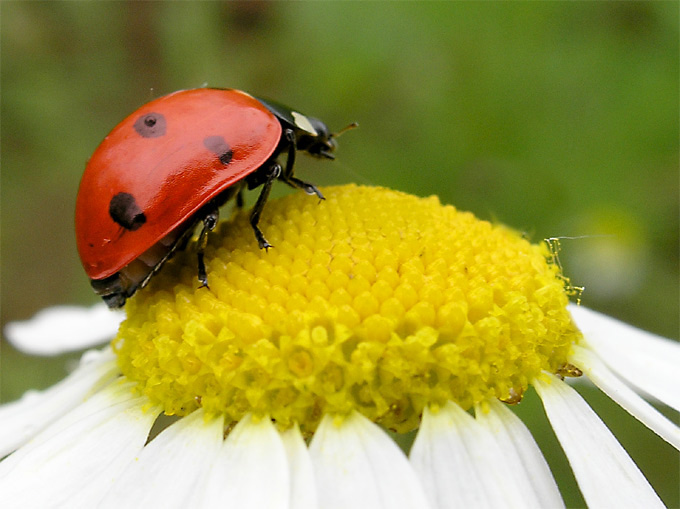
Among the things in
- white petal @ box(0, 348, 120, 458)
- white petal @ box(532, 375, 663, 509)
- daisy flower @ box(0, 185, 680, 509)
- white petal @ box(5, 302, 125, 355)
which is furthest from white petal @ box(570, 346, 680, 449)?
white petal @ box(5, 302, 125, 355)

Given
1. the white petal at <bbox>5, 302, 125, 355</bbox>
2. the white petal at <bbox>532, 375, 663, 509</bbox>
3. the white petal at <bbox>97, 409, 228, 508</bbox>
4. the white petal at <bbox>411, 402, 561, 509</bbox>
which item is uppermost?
the white petal at <bbox>532, 375, 663, 509</bbox>

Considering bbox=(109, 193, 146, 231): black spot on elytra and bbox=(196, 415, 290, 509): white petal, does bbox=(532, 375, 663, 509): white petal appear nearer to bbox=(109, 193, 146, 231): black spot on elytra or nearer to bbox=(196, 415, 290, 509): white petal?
bbox=(196, 415, 290, 509): white petal

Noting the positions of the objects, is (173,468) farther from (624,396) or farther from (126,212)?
(624,396)

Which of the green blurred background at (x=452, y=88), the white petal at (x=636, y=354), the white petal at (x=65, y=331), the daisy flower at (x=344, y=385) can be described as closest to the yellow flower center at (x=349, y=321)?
the daisy flower at (x=344, y=385)

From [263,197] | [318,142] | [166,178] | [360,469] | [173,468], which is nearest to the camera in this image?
[360,469]

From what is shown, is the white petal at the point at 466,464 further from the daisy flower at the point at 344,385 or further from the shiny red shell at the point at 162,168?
the shiny red shell at the point at 162,168

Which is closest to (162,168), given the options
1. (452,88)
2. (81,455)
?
(81,455)
